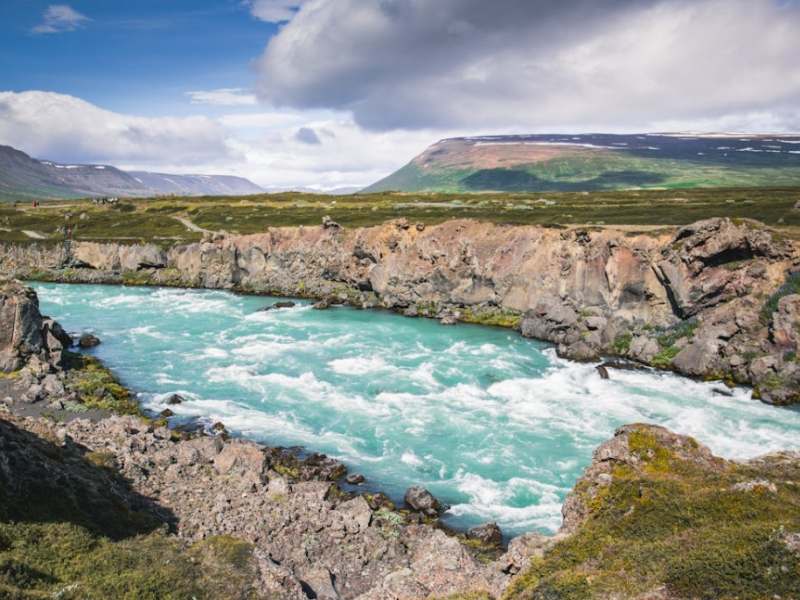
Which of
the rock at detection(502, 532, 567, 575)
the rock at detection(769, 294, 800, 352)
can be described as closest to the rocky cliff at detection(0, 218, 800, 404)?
the rock at detection(769, 294, 800, 352)

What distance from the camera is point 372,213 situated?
93938 millimetres

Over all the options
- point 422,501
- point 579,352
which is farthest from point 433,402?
point 579,352

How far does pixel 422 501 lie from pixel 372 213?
2952 inches

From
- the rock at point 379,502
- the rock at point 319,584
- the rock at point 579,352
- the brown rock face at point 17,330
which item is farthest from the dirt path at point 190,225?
the rock at point 319,584

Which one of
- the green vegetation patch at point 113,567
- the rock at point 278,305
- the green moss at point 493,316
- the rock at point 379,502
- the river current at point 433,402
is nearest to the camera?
the green vegetation patch at point 113,567

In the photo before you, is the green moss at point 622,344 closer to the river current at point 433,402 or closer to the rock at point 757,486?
the river current at point 433,402

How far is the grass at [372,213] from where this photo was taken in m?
66.9

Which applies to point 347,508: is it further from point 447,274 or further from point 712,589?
point 447,274

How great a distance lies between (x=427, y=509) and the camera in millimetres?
23500

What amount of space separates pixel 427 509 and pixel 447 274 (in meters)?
42.4

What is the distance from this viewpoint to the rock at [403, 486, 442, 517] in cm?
2350

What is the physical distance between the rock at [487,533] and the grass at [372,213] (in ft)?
138

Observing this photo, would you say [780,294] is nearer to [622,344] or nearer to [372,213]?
[622,344]

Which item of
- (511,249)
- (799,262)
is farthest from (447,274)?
(799,262)
